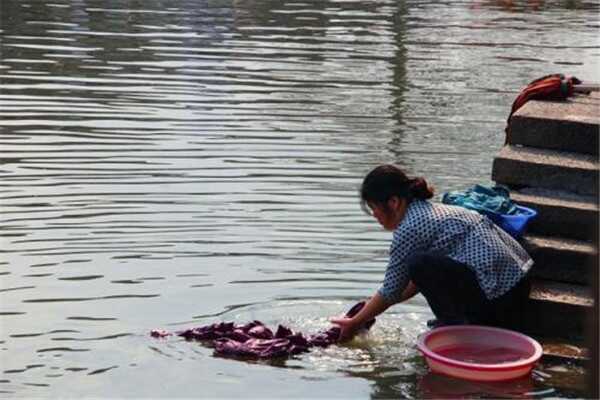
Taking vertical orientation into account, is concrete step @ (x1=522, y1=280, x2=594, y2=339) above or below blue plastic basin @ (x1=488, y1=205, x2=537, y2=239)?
below

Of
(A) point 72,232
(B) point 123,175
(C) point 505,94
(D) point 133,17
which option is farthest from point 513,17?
(A) point 72,232

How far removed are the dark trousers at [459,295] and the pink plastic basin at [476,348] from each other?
4.6 inches

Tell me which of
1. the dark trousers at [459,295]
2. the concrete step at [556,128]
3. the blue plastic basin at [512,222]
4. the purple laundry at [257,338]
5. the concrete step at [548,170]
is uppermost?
the concrete step at [556,128]

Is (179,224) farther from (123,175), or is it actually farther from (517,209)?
(517,209)

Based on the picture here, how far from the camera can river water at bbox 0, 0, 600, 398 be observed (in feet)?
20.7

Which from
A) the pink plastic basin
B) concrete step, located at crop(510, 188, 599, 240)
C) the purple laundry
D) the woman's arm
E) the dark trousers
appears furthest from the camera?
concrete step, located at crop(510, 188, 599, 240)

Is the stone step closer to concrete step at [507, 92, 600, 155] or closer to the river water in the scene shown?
the river water

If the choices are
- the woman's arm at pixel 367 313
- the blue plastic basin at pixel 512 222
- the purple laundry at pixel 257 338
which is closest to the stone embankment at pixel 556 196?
the blue plastic basin at pixel 512 222

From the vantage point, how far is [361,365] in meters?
6.33

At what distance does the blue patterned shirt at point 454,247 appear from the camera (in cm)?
618

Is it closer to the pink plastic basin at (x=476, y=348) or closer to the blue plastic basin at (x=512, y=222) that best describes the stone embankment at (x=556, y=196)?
the blue plastic basin at (x=512, y=222)

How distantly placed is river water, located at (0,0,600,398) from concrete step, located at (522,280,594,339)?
33cm

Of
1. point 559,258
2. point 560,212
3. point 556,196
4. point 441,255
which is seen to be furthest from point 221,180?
point 441,255

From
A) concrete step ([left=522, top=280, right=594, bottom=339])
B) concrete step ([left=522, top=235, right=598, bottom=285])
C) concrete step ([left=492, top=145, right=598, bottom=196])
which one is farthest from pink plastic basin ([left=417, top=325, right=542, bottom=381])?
concrete step ([left=492, top=145, right=598, bottom=196])
